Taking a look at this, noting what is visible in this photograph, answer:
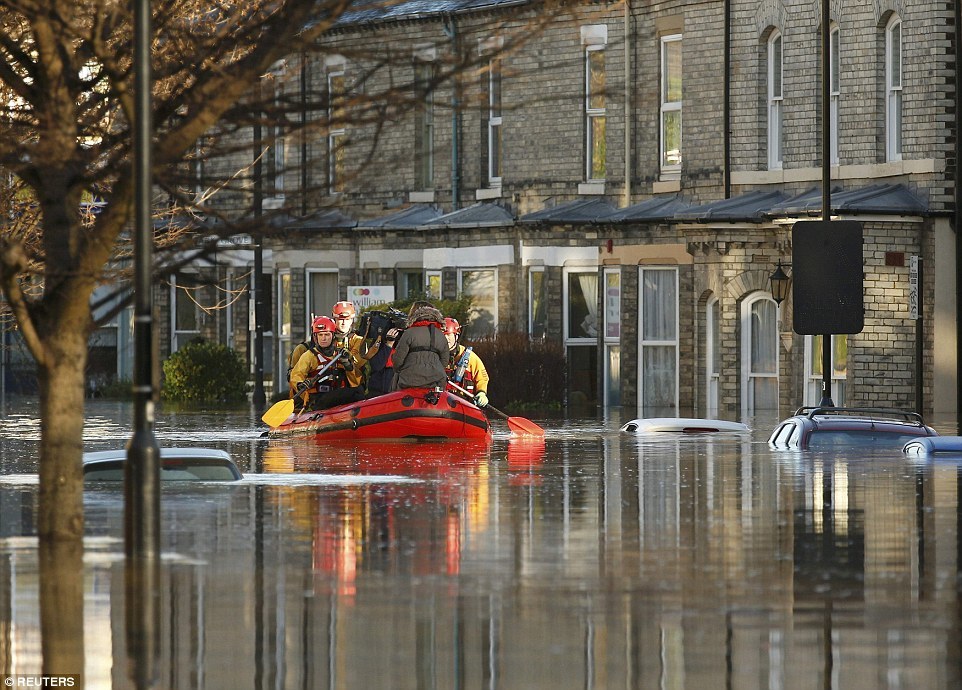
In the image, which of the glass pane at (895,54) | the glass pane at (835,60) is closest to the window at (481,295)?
the glass pane at (835,60)

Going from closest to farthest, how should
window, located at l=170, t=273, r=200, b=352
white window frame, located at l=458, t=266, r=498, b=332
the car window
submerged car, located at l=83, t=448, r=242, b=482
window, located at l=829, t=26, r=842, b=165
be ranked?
submerged car, located at l=83, t=448, r=242, b=482 → the car window → window, located at l=829, t=26, r=842, b=165 → white window frame, located at l=458, t=266, r=498, b=332 → window, located at l=170, t=273, r=200, b=352

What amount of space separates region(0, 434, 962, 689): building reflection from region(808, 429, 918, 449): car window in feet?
15.5

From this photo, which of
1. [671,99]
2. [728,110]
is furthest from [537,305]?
[728,110]

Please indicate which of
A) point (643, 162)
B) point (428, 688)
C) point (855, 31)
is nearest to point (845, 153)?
point (855, 31)

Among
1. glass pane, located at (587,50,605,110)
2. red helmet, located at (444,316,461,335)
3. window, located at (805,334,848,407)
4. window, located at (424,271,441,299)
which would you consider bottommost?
window, located at (805,334,848,407)

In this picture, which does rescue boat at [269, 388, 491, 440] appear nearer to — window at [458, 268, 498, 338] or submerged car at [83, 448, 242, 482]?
submerged car at [83, 448, 242, 482]

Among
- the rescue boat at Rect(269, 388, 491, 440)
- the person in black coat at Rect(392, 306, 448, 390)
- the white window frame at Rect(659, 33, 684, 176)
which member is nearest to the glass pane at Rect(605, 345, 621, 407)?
the white window frame at Rect(659, 33, 684, 176)

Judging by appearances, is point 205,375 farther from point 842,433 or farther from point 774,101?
point 842,433

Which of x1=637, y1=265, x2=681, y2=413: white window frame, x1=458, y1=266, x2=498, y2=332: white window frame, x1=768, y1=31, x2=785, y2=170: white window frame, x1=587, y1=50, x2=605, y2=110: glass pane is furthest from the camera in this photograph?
x1=458, y1=266, x2=498, y2=332: white window frame

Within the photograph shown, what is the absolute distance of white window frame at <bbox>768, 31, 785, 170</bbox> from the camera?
40.5 metres

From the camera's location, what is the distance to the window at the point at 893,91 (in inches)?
1487

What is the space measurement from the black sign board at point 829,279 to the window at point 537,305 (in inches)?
456

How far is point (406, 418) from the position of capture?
28672 mm

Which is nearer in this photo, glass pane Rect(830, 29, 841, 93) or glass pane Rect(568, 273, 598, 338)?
glass pane Rect(830, 29, 841, 93)
